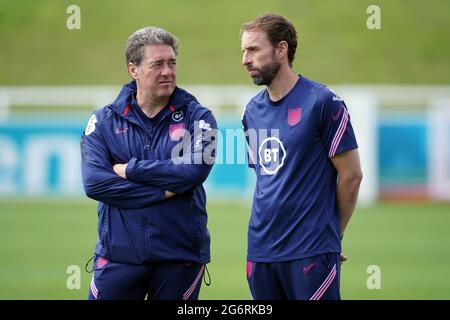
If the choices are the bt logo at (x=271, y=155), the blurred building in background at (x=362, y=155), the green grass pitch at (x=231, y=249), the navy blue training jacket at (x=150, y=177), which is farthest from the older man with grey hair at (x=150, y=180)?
the blurred building in background at (x=362, y=155)

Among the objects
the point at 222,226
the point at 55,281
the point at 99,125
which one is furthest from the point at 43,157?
the point at 99,125

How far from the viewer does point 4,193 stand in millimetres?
14484

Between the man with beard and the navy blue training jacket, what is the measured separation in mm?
341

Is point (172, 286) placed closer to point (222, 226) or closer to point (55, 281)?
point (55, 281)

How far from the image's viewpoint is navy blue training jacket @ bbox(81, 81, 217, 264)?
489 cm

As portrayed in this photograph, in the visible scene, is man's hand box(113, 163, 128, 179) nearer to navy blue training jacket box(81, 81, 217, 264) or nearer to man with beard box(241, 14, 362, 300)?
navy blue training jacket box(81, 81, 217, 264)

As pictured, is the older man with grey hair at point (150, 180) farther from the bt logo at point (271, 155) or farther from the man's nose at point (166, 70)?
the bt logo at point (271, 155)

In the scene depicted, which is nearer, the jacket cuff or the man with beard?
the man with beard

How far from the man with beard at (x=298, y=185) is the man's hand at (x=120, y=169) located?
29.4 inches

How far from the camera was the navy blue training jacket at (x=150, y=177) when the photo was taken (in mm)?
4891

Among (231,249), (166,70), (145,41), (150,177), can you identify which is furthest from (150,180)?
(231,249)

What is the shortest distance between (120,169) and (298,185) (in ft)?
3.29

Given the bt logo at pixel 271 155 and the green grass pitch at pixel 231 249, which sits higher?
the bt logo at pixel 271 155

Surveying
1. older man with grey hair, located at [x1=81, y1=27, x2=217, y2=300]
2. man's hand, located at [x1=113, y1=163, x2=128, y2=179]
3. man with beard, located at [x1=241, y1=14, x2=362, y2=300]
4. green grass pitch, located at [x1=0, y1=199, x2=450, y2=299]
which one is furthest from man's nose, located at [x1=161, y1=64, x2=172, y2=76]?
green grass pitch, located at [x1=0, y1=199, x2=450, y2=299]
